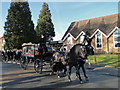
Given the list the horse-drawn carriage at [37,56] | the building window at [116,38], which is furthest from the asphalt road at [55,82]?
the building window at [116,38]

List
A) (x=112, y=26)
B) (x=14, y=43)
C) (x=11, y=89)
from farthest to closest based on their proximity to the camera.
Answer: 1. (x=14, y=43)
2. (x=112, y=26)
3. (x=11, y=89)

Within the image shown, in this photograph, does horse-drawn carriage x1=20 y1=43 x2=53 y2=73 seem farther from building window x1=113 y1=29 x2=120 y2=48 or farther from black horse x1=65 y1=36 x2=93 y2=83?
building window x1=113 y1=29 x2=120 y2=48

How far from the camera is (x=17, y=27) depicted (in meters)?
32.3

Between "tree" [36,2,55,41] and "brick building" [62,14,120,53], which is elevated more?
"tree" [36,2,55,41]

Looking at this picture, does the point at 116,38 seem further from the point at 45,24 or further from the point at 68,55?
the point at 45,24

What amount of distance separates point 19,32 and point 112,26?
22883 millimetres

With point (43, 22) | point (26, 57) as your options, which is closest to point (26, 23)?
point (43, 22)

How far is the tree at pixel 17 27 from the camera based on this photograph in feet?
104

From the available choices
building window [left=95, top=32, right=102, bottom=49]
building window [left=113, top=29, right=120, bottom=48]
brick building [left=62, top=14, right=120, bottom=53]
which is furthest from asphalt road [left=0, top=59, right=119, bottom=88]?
building window [left=95, top=32, right=102, bottom=49]

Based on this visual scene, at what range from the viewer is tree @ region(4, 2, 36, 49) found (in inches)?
1252

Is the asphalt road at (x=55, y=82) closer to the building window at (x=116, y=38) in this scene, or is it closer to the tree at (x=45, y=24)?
the building window at (x=116, y=38)

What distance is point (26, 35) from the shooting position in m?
33.1

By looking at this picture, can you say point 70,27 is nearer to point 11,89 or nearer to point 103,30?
point 103,30

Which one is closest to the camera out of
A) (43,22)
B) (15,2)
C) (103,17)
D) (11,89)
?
(11,89)
